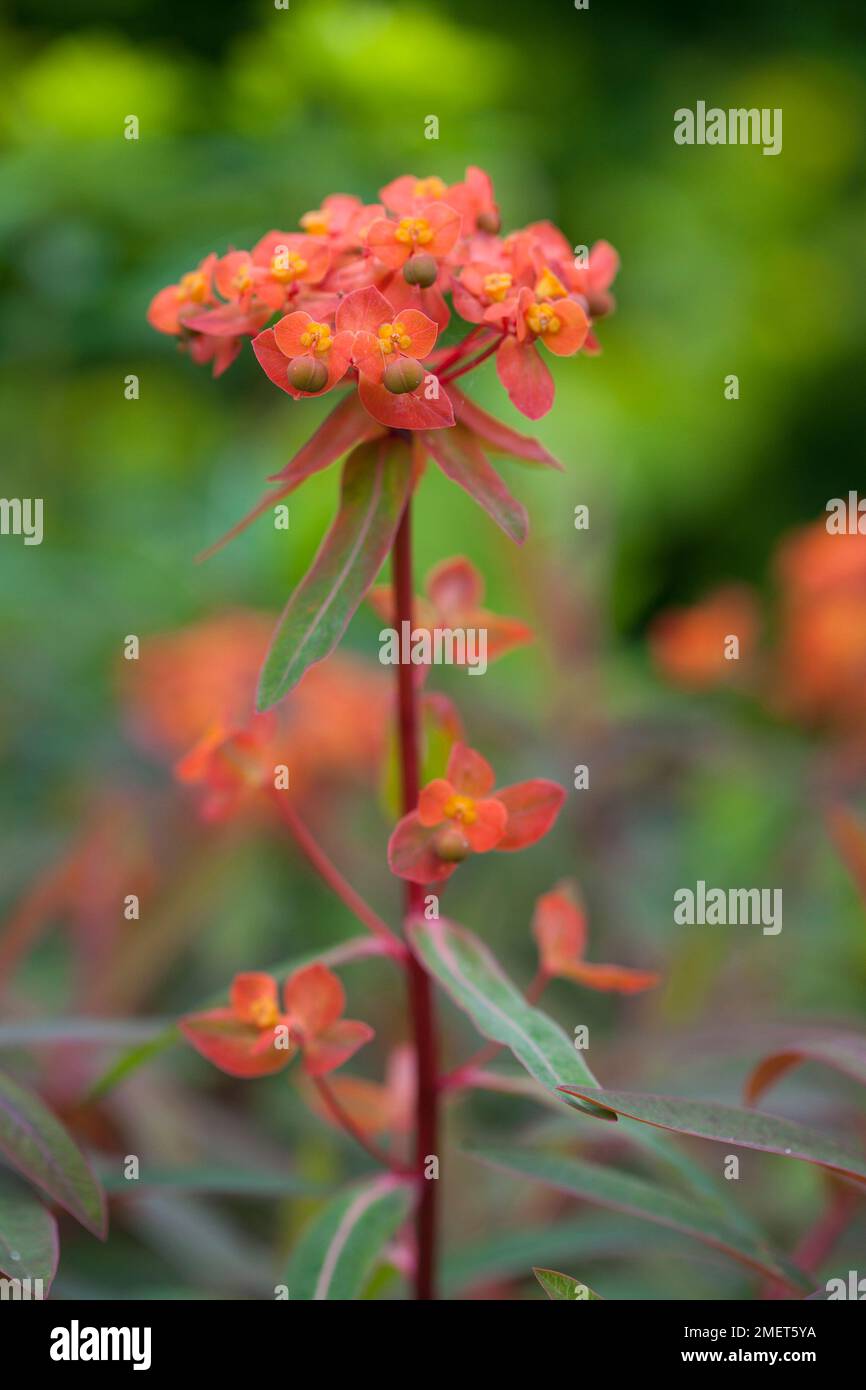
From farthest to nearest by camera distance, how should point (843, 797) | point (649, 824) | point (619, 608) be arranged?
1. point (619, 608)
2. point (649, 824)
3. point (843, 797)

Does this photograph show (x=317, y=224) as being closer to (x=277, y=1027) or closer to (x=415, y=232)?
(x=415, y=232)

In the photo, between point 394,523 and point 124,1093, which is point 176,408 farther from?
point 394,523

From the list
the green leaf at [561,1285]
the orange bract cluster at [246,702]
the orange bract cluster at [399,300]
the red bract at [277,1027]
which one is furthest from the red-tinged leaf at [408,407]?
the orange bract cluster at [246,702]

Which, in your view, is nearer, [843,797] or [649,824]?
[843,797]

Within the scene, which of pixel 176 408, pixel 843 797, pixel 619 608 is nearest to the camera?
pixel 843 797

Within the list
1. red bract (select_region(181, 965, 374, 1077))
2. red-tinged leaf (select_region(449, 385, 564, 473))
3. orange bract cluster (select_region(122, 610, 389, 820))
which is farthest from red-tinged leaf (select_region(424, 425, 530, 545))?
orange bract cluster (select_region(122, 610, 389, 820))

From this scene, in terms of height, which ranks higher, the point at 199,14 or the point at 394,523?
the point at 199,14

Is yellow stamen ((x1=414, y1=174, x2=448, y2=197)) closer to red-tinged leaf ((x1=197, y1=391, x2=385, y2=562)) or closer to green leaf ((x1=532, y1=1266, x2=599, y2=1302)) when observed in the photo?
red-tinged leaf ((x1=197, y1=391, x2=385, y2=562))

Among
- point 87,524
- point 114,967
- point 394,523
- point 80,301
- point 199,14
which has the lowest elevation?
point 114,967
